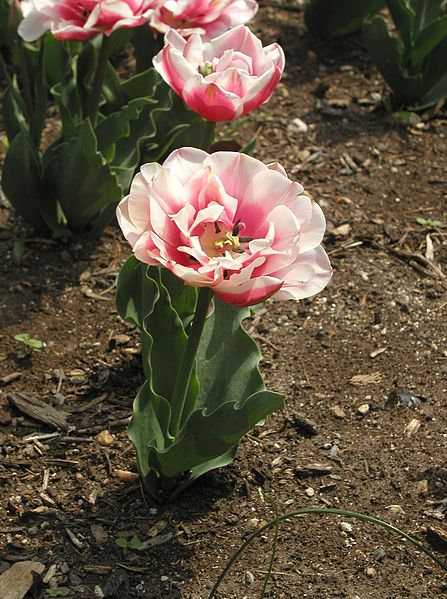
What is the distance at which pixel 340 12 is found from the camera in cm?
440

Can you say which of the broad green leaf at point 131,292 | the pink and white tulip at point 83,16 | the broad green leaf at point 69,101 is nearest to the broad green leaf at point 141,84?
the broad green leaf at point 69,101

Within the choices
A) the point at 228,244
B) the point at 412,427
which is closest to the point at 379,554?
the point at 412,427

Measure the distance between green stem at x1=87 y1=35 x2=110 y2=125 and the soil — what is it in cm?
44

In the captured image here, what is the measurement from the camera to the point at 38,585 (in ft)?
7.31

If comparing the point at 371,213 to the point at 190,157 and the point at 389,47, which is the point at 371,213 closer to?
the point at 389,47

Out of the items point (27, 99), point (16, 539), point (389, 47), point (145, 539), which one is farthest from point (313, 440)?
point (389, 47)

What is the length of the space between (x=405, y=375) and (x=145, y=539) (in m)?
0.92

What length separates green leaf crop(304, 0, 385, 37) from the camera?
439 cm

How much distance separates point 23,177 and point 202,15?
73 cm

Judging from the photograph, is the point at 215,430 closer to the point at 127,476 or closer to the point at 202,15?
the point at 127,476

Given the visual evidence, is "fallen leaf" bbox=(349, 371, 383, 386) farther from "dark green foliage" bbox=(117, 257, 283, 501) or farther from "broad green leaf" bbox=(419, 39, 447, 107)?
"broad green leaf" bbox=(419, 39, 447, 107)

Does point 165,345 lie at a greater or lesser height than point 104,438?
greater

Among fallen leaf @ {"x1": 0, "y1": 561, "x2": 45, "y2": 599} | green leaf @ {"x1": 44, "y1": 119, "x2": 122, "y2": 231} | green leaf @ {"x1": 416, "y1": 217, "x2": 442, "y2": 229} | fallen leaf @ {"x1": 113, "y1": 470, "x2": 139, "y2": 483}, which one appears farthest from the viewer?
green leaf @ {"x1": 416, "y1": 217, "x2": 442, "y2": 229}

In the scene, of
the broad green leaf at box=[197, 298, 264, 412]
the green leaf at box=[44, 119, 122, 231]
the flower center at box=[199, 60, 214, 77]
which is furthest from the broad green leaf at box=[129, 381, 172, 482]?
the green leaf at box=[44, 119, 122, 231]
